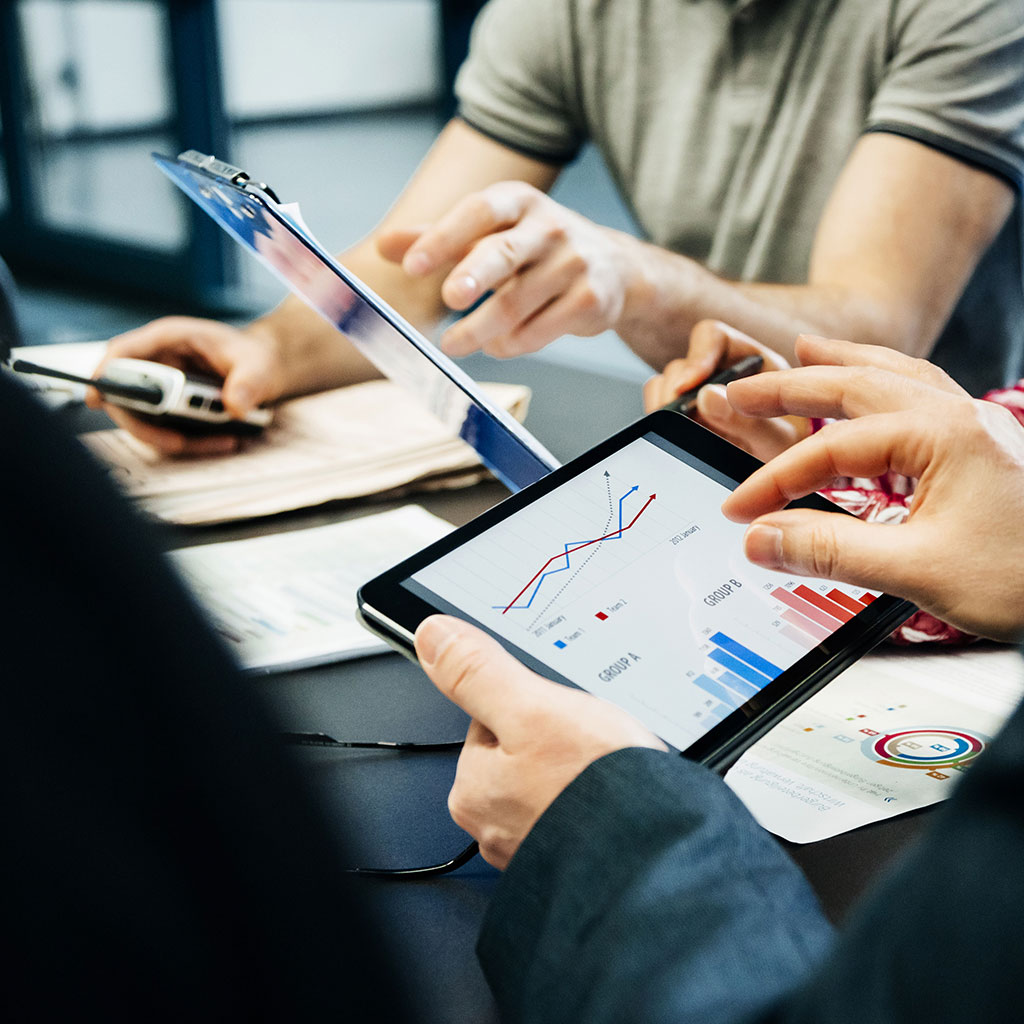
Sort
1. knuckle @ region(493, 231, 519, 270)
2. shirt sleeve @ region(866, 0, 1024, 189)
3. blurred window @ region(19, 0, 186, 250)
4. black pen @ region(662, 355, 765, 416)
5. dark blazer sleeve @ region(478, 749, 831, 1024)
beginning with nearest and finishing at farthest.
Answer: dark blazer sleeve @ region(478, 749, 831, 1024) → black pen @ region(662, 355, 765, 416) → knuckle @ region(493, 231, 519, 270) → shirt sleeve @ region(866, 0, 1024, 189) → blurred window @ region(19, 0, 186, 250)

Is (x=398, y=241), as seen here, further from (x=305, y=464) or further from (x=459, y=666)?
(x=459, y=666)

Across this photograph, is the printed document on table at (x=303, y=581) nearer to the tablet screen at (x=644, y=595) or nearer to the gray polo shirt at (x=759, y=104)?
the tablet screen at (x=644, y=595)

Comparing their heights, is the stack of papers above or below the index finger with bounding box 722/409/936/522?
below

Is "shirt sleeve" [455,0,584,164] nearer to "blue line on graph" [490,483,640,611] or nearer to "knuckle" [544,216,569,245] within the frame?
"knuckle" [544,216,569,245]

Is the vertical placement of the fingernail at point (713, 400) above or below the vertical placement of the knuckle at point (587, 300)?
below

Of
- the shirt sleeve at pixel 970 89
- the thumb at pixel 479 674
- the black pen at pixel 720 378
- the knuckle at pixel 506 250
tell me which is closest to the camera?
the thumb at pixel 479 674

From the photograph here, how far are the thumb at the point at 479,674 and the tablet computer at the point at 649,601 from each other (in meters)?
0.03

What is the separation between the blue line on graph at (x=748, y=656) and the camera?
0.50 metres

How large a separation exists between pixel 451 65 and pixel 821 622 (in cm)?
338

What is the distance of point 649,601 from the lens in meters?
0.53

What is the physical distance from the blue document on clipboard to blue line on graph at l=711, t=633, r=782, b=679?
165mm

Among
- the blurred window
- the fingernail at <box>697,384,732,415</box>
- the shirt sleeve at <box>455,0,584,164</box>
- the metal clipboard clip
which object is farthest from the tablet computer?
the blurred window

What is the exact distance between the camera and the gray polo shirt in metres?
1.08

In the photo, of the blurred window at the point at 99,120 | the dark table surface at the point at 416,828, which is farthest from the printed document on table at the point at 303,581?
the blurred window at the point at 99,120
